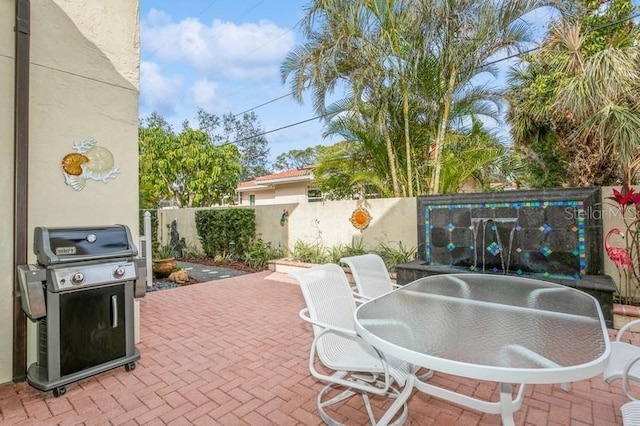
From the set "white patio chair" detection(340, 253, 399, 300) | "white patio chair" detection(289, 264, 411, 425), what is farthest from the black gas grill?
"white patio chair" detection(340, 253, 399, 300)

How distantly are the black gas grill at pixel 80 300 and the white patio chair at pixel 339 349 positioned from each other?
1808mm

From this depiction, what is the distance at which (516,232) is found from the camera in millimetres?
5473

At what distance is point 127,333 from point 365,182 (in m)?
6.13

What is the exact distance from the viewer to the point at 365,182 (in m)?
8.33

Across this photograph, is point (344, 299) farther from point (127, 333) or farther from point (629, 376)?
point (127, 333)

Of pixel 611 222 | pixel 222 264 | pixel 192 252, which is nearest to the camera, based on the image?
pixel 611 222

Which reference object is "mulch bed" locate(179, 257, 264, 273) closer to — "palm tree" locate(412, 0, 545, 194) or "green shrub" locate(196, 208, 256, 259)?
"green shrub" locate(196, 208, 256, 259)

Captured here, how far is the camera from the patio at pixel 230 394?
2.54m

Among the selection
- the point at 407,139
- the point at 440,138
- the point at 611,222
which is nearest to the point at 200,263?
the point at 407,139

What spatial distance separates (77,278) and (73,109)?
1.73 metres

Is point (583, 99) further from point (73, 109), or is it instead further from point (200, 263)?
point (200, 263)

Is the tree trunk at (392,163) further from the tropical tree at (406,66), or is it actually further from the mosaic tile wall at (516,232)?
the mosaic tile wall at (516,232)

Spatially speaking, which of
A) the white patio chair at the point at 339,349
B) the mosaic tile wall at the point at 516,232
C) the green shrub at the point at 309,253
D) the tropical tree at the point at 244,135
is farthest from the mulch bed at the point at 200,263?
the tropical tree at the point at 244,135

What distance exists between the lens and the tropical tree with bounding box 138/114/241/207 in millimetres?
14719
